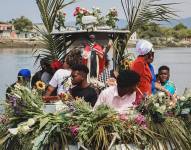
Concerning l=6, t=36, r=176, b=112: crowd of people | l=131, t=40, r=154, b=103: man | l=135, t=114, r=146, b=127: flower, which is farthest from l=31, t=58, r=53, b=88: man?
l=135, t=114, r=146, b=127: flower

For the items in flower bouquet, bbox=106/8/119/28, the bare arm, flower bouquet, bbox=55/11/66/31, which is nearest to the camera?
the bare arm

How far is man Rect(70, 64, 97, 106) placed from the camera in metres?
6.65

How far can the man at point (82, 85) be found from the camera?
21.8 feet

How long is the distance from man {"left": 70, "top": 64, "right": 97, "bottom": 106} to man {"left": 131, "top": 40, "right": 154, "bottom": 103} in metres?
0.62

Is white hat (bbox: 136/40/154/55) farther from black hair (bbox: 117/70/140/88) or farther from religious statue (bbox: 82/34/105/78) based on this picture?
religious statue (bbox: 82/34/105/78)

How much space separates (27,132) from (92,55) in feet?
10.5

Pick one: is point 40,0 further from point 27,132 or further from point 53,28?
point 27,132

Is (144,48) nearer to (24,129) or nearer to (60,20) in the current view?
(24,129)

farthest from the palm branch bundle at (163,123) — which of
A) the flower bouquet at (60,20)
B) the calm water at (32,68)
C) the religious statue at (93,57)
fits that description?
the flower bouquet at (60,20)

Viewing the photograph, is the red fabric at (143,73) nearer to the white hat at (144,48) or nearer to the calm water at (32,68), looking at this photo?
the white hat at (144,48)

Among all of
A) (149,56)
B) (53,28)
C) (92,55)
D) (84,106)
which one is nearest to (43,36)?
(53,28)

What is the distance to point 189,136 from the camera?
6121 millimetres

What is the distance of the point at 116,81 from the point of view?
648 centimetres

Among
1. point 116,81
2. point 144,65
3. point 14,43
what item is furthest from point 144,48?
point 14,43
